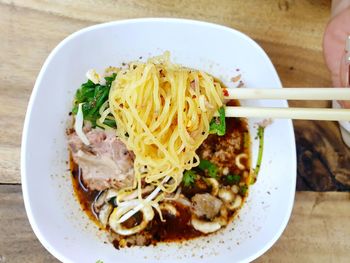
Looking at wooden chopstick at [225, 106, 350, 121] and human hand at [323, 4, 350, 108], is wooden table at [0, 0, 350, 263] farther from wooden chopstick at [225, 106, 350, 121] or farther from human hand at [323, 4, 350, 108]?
wooden chopstick at [225, 106, 350, 121]

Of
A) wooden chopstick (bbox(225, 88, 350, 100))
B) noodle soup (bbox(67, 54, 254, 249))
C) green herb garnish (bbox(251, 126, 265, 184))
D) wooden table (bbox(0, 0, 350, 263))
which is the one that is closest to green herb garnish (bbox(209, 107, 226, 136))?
noodle soup (bbox(67, 54, 254, 249))

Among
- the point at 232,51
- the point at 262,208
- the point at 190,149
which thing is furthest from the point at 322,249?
the point at 232,51

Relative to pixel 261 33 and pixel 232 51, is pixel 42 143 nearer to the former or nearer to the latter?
pixel 232 51

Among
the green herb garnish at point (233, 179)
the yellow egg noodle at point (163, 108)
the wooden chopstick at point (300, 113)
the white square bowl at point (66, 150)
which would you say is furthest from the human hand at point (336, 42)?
the yellow egg noodle at point (163, 108)

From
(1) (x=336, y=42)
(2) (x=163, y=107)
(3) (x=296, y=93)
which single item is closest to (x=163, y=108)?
(2) (x=163, y=107)

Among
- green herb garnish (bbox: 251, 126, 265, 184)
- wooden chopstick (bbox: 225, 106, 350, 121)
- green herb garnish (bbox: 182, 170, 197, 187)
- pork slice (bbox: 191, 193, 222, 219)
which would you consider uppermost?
wooden chopstick (bbox: 225, 106, 350, 121)

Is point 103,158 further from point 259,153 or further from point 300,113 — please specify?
point 300,113
